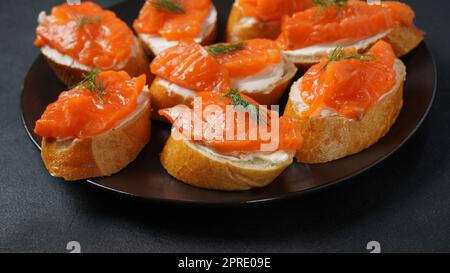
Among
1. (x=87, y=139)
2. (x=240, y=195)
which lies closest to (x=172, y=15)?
(x=87, y=139)

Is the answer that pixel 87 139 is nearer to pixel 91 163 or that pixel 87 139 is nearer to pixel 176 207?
pixel 91 163

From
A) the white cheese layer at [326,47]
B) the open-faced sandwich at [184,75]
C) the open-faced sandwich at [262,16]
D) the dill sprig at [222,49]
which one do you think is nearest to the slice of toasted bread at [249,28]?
the open-faced sandwich at [262,16]

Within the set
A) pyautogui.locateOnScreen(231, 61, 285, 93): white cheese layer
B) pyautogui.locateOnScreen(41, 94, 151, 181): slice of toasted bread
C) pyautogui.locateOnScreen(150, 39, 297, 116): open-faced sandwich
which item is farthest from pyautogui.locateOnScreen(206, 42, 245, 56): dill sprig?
pyautogui.locateOnScreen(41, 94, 151, 181): slice of toasted bread

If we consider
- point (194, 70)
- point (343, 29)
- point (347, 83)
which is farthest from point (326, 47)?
point (194, 70)

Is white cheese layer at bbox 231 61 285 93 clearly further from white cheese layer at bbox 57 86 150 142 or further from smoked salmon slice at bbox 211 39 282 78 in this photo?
white cheese layer at bbox 57 86 150 142

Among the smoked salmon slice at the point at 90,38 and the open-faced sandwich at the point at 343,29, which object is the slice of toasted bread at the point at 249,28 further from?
the smoked salmon slice at the point at 90,38

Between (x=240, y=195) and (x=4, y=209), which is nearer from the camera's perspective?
(x=240, y=195)
